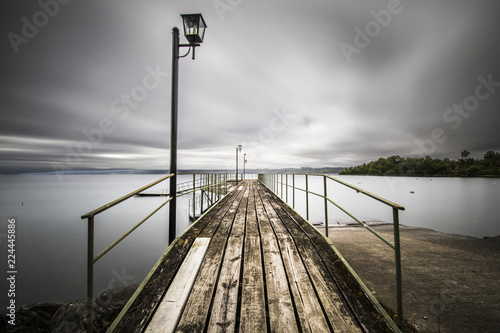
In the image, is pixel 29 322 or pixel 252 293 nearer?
pixel 252 293

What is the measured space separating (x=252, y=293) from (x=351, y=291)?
38.2 inches

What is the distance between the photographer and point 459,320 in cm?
252

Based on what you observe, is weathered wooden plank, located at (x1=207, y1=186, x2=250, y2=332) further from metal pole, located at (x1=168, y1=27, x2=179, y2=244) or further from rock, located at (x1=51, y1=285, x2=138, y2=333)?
rock, located at (x1=51, y1=285, x2=138, y2=333)

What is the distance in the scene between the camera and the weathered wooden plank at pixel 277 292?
1.49m

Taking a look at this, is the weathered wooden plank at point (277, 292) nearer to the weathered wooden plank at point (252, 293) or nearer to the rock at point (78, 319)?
the weathered wooden plank at point (252, 293)

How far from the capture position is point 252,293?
181 centimetres

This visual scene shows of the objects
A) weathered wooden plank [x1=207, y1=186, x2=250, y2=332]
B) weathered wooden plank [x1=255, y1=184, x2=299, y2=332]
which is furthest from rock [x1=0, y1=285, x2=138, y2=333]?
weathered wooden plank [x1=255, y1=184, x2=299, y2=332]

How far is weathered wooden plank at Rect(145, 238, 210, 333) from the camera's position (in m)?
1.49

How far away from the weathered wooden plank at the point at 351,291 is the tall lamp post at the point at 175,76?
2.29 metres

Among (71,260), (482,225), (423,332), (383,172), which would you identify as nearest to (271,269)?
(423,332)

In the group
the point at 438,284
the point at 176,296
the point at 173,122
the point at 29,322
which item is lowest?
the point at 29,322

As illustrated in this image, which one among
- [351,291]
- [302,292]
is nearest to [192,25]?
[302,292]

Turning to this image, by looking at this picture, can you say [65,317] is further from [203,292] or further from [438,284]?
[438,284]

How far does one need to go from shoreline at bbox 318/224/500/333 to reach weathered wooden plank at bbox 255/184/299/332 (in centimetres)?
198
